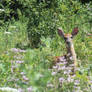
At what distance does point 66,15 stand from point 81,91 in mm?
2955

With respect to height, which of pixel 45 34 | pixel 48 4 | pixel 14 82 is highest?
pixel 14 82

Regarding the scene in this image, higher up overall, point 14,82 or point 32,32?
point 14,82

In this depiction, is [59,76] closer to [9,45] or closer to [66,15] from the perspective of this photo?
[9,45]

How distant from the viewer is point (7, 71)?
3.11 m

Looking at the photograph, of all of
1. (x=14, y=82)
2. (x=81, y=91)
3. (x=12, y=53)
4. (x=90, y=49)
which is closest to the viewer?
(x=81, y=91)

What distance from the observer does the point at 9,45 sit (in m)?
4.56

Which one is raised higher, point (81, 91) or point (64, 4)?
point (81, 91)

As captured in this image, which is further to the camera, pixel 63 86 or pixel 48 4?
pixel 48 4

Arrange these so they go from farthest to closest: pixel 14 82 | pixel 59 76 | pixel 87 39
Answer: pixel 87 39
pixel 14 82
pixel 59 76

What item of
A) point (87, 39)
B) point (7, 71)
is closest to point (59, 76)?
point (7, 71)

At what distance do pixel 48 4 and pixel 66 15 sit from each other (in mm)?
493

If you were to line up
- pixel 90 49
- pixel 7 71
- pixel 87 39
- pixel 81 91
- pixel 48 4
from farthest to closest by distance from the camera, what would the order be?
1. pixel 48 4
2. pixel 87 39
3. pixel 90 49
4. pixel 7 71
5. pixel 81 91

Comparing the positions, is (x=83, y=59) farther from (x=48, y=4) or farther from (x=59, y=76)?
(x=48, y=4)

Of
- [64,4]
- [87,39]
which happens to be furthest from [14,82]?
[64,4]
